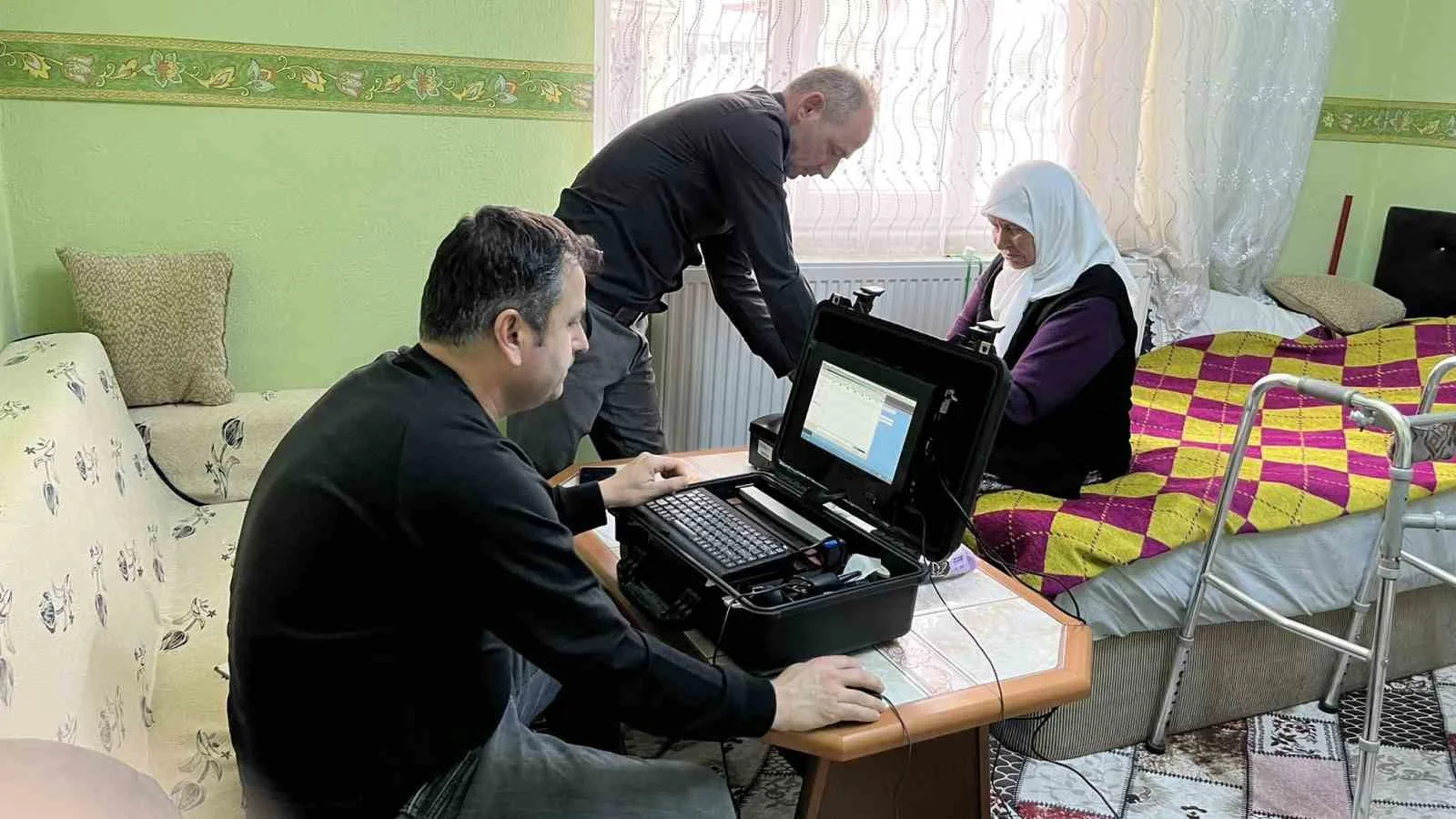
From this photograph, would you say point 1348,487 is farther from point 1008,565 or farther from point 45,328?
point 45,328

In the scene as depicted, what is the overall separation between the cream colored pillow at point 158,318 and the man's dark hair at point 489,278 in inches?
56.8

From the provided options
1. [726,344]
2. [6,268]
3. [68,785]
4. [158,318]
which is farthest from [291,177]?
[68,785]

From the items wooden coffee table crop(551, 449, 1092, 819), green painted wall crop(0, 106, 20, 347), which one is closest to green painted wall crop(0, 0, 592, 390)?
green painted wall crop(0, 106, 20, 347)

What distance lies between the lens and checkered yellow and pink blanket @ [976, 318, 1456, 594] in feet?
6.95

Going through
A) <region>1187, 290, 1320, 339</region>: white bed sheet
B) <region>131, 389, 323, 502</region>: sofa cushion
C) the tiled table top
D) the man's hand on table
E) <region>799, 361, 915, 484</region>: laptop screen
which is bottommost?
<region>131, 389, 323, 502</region>: sofa cushion

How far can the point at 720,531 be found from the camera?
1583 mm

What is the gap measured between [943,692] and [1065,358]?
3.29ft

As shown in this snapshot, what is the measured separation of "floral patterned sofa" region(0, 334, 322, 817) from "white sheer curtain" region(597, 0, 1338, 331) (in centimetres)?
130

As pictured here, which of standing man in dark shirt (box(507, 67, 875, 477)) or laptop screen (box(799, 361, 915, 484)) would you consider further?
standing man in dark shirt (box(507, 67, 875, 477))

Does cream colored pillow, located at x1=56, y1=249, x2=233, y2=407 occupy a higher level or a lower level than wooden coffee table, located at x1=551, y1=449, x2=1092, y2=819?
higher

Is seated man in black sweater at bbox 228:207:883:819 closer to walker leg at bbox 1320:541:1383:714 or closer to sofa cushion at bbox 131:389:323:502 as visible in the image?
sofa cushion at bbox 131:389:323:502

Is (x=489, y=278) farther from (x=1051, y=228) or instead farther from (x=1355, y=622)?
(x=1355, y=622)

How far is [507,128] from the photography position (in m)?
2.84

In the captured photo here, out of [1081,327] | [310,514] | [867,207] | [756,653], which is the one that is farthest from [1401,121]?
[310,514]
